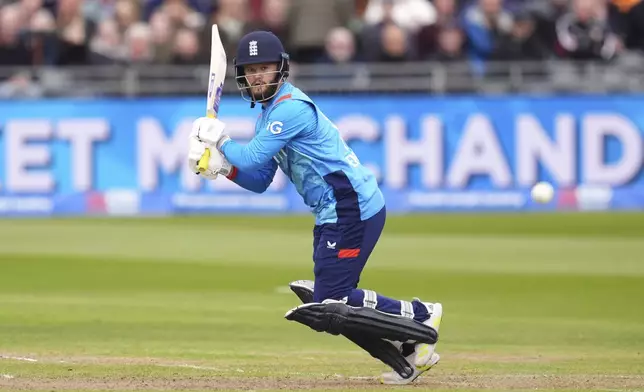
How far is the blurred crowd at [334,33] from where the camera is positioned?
76.9 ft

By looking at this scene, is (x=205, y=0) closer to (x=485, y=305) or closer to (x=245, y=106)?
(x=245, y=106)

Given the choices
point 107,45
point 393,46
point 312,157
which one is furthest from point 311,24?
point 312,157

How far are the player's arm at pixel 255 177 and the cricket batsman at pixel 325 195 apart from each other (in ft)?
0.23

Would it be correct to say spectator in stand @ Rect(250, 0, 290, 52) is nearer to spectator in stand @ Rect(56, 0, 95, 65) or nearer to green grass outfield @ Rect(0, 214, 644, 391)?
Result: spectator in stand @ Rect(56, 0, 95, 65)

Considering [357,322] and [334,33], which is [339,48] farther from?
[357,322]

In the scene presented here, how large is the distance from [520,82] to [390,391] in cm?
1490

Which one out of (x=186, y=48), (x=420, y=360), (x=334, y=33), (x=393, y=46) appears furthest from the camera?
(x=186, y=48)

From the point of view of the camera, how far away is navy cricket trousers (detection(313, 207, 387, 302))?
9.12m

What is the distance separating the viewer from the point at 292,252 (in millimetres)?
18781

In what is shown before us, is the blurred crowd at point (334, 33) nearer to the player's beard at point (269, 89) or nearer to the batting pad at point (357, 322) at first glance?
the player's beard at point (269, 89)

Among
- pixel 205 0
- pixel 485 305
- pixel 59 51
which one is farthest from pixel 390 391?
pixel 205 0

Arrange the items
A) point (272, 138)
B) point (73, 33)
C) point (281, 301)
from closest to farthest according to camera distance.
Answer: point (272, 138)
point (281, 301)
point (73, 33)

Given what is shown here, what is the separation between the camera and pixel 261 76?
30.3 feet

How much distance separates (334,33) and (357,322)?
1482 centimetres
